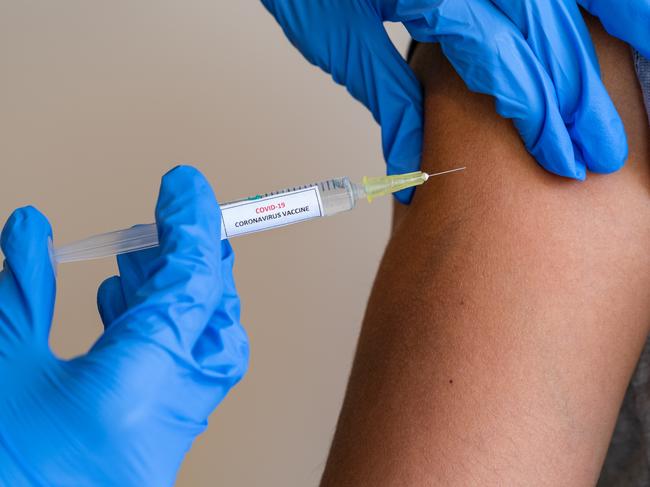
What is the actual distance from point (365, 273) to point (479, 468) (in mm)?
1092

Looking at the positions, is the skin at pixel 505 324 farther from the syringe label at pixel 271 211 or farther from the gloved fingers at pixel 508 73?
the syringe label at pixel 271 211

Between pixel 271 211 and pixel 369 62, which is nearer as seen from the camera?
pixel 271 211

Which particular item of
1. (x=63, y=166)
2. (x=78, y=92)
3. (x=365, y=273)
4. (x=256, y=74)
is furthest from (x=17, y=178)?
(x=365, y=273)

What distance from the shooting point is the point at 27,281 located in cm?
105

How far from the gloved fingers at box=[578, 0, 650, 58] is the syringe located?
0.41 metres

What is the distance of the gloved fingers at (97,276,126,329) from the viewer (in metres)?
1.23

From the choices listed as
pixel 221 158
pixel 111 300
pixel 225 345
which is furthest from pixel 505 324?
pixel 221 158

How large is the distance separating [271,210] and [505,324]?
425mm

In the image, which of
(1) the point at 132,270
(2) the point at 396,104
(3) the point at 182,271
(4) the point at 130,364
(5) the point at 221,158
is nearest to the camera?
(4) the point at 130,364

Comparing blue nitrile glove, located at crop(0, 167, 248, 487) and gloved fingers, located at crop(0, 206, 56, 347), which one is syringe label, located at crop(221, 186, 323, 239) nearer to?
blue nitrile glove, located at crop(0, 167, 248, 487)

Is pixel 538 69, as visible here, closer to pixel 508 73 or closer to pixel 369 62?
pixel 508 73

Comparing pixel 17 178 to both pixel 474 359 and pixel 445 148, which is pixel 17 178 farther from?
pixel 474 359

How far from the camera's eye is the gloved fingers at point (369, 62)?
1.36 meters

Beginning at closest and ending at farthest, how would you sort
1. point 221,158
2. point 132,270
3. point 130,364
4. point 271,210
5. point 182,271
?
point 130,364 < point 182,271 < point 271,210 < point 132,270 < point 221,158
